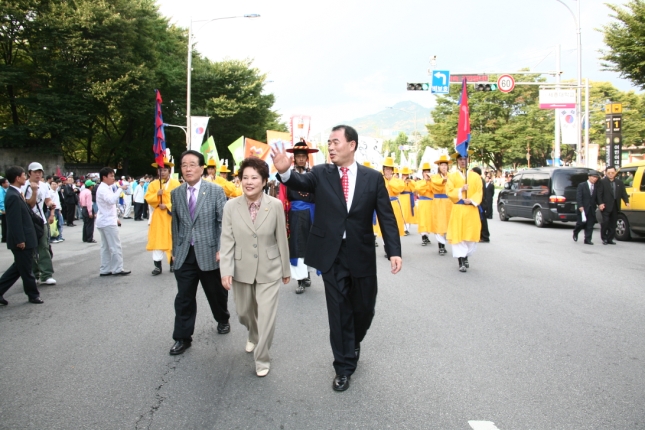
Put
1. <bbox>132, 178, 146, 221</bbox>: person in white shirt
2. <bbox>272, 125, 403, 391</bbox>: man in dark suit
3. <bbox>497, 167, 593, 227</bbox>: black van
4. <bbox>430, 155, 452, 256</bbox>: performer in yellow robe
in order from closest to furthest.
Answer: <bbox>272, 125, 403, 391</bbox>: man in dark suit → <bbox>430, 155, 452, 256</bbox>: performer in yellow robe → <bbox>497, 167, 593, 227</bbox>: black van → <bbox>132, 178, 146, 221</bbox>: person in white shirt

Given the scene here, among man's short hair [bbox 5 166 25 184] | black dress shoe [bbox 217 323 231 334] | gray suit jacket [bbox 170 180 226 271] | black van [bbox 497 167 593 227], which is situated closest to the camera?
gray suit jacket [bbox 170 180 226 271]

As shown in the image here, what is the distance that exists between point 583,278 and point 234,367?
605cm

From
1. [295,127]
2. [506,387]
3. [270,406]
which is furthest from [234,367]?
[295,127]

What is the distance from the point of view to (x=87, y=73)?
31.0 metres

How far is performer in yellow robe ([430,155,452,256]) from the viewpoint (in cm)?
1077

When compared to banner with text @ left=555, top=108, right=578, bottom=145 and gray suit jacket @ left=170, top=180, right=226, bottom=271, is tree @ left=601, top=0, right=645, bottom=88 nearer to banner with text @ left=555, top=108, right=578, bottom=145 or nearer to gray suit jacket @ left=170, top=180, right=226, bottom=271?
banner with text @ left=555, top=108, right=578, bottom=145

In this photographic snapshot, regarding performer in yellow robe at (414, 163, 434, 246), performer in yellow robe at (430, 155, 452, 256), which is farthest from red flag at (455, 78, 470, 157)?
performer in yellow robe at (414, 163, 434, 246)

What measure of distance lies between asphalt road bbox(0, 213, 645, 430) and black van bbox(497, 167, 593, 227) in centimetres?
834

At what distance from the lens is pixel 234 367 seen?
166 inches

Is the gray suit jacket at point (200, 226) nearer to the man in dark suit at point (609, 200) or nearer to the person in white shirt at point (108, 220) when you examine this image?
the person in white shirt at point (108, 220)

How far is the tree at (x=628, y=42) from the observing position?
1580cm

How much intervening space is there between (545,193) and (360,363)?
14.0 meters

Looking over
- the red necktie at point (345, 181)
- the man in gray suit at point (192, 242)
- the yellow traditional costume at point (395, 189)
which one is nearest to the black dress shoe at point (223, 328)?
the man in gray suit at point (192, 242)

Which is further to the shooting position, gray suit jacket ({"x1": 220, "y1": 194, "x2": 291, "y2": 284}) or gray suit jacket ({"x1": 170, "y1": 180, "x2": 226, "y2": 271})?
gray suit jacket ({"x1": 170, "y1": 180, "x2": 226, "y2": 271})
